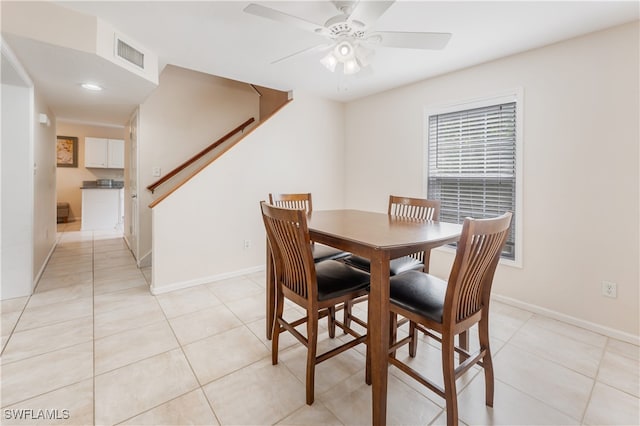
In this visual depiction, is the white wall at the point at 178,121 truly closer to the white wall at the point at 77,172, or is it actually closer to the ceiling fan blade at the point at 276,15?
the ceiling fan blade at the point at 276,15

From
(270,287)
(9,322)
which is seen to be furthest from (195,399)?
(9,322)

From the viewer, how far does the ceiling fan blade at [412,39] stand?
1.67 m

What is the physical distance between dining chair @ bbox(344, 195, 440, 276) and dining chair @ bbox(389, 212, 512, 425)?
1.44 feet

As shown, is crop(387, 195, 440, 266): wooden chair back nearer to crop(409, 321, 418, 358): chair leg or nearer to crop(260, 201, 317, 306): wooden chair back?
crop(409, 321, 418, 358): chair leg

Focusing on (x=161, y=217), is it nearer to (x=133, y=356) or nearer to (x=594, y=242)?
(x=133, y=356)

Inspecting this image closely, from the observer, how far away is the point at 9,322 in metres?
2.22

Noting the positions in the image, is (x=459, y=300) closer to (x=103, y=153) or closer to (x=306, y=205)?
(x=306, y=205)

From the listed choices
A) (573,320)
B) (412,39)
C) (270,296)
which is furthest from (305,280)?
(573,320)

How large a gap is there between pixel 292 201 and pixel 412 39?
1.61 meters

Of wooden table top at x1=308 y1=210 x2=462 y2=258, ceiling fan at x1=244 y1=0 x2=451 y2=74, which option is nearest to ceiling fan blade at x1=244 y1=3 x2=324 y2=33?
ceiling fan at x1=244 y1=0 x2=451 y2=74

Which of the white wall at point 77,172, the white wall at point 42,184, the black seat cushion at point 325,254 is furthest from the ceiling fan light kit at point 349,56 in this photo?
the white wall at point 77,172

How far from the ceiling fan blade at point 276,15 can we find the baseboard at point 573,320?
281 centimetres

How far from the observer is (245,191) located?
3492 mm

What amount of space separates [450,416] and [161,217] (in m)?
2.84
